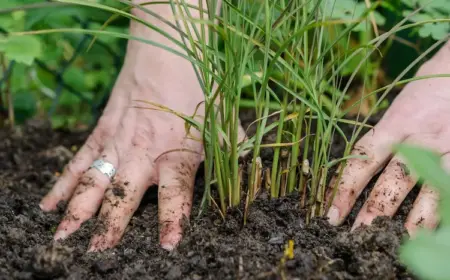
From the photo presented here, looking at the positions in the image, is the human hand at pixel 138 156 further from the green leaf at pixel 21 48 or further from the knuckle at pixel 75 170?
the green leaf at pixel 21 48

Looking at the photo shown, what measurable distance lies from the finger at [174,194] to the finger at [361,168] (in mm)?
334

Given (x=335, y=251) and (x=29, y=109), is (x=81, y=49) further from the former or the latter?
(x=335, y=251)

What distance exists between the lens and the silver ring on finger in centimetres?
159

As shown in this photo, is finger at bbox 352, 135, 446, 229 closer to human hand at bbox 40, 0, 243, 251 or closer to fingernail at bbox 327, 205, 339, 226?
fingernail at bbox 327, 205, 339, 226

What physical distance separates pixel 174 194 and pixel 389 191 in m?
0.49

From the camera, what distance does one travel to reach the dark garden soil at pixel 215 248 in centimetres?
116

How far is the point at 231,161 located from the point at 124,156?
389mm

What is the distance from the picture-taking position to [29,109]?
104 inches

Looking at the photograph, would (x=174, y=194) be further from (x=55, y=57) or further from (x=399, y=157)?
(x=55, y=57)

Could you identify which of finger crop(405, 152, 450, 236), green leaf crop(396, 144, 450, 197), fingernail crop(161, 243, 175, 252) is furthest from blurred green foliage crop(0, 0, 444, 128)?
green leaf crop(396, 144, 450, 197)

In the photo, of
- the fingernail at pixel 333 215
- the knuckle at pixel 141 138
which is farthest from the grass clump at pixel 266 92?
the knuckle at pixel 141 138

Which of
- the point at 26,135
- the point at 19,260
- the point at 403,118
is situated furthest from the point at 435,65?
the point at 26,135

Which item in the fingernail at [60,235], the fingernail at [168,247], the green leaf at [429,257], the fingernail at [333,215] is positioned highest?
the green leaf at [429,257]

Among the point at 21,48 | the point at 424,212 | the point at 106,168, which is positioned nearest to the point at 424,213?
the point at 424,212
